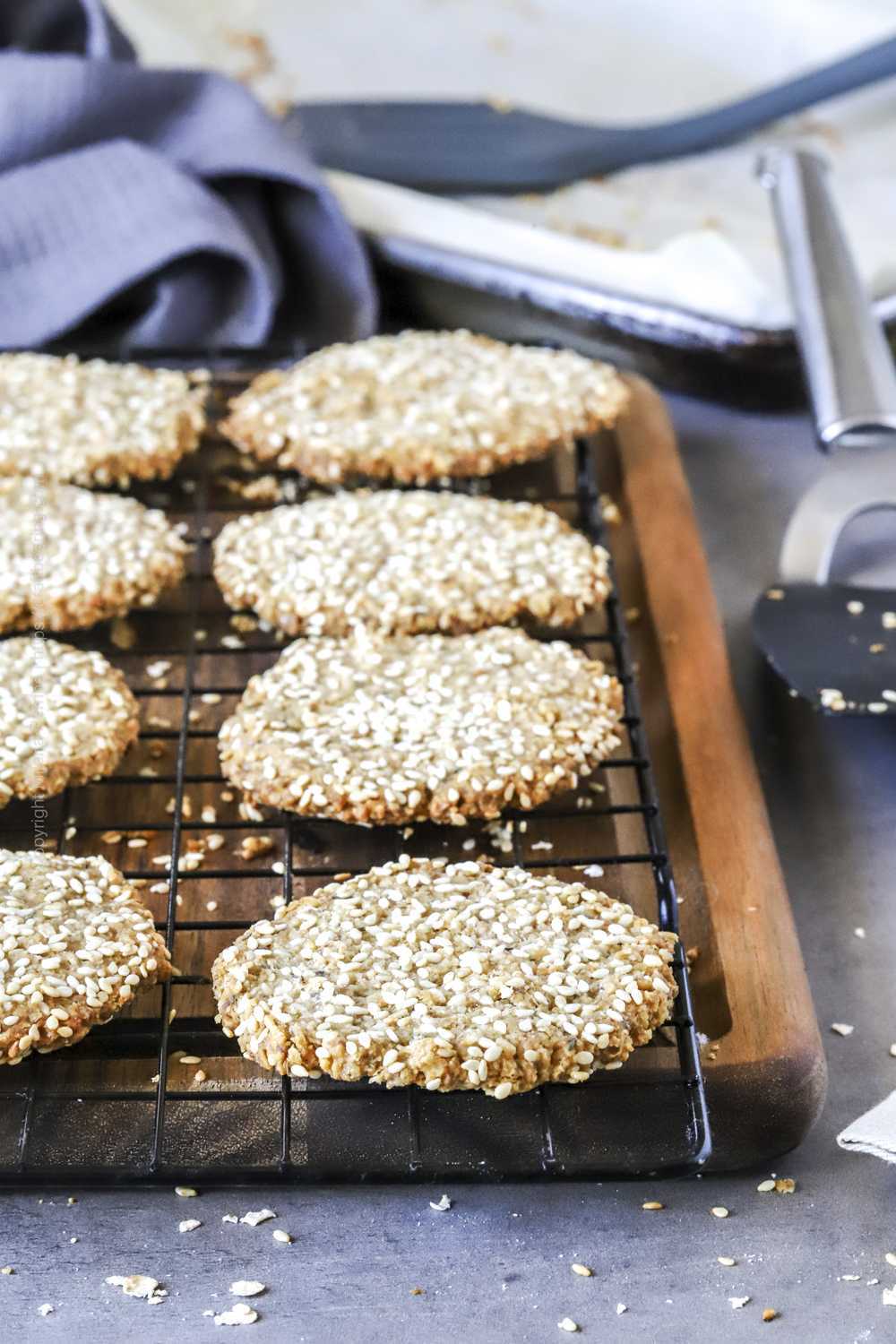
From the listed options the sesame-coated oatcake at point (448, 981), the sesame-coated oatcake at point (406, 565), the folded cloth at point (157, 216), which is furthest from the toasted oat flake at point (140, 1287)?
the folded cloth at point (157, 216)

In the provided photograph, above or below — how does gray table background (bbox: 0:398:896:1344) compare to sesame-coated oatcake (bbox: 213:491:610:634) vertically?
below

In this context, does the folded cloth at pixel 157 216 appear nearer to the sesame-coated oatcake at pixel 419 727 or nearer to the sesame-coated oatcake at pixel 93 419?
the sesame-coated oatcake at pixel 93 419

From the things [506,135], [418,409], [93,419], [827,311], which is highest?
[827,311]

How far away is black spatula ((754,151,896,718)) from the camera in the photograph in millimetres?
2217

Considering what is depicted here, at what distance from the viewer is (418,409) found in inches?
105

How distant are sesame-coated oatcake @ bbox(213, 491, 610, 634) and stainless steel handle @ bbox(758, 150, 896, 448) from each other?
17.9 inches

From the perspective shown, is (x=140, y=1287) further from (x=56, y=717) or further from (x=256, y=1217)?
(x=56, y=717)

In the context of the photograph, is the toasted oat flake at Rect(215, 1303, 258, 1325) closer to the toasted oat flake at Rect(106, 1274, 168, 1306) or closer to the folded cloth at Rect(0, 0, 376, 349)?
the toasted oat flake at Rect(106, 1274, 168, 1306)

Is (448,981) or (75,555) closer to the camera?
(448,981)

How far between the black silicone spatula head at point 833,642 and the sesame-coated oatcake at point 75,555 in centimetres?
92

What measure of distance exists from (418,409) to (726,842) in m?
1.01

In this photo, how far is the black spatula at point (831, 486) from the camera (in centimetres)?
222

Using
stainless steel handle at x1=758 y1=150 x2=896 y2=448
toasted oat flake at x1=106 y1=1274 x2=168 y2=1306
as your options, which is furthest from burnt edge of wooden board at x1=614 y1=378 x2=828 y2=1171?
toasted oat flake at x1=106 y1=1274 x2=168 y2=1306

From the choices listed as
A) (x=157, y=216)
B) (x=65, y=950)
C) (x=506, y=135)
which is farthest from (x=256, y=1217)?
(x=506, y=135)
